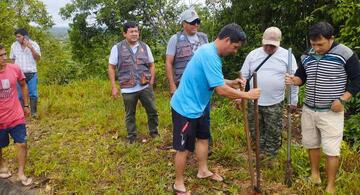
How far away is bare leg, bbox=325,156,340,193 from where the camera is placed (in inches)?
151

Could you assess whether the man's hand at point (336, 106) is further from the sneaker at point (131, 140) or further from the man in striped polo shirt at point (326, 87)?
the sneaker at point (131, 140)

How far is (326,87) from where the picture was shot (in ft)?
12.2

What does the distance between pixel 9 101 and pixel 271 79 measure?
10.2 ft

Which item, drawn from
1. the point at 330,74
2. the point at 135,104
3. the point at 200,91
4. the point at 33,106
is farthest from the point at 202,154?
the point at 33,106

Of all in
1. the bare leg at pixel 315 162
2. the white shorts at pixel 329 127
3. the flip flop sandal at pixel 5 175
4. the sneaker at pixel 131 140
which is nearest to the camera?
the white shorts at pixel 329 127

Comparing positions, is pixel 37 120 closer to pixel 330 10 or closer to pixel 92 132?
pixel 92 132

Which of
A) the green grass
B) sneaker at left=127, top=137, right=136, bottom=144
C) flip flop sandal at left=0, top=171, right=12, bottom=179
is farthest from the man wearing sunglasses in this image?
flip flop sandal at left=0, top=171, right=12, bottom=179

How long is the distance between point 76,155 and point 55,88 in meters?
4.61

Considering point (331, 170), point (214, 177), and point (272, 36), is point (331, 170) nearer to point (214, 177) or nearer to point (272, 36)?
point (214, 177)

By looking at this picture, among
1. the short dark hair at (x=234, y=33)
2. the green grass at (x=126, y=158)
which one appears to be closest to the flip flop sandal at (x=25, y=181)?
the green grass at (x=126, y=158)

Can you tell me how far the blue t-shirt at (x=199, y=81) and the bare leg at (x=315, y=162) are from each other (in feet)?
4.27

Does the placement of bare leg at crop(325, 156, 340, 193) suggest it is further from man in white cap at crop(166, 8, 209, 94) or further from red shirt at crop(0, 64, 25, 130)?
red shirt at crop(0, 64, 25, 130)

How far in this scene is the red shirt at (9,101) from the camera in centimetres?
447

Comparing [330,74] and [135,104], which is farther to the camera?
[135,104]
